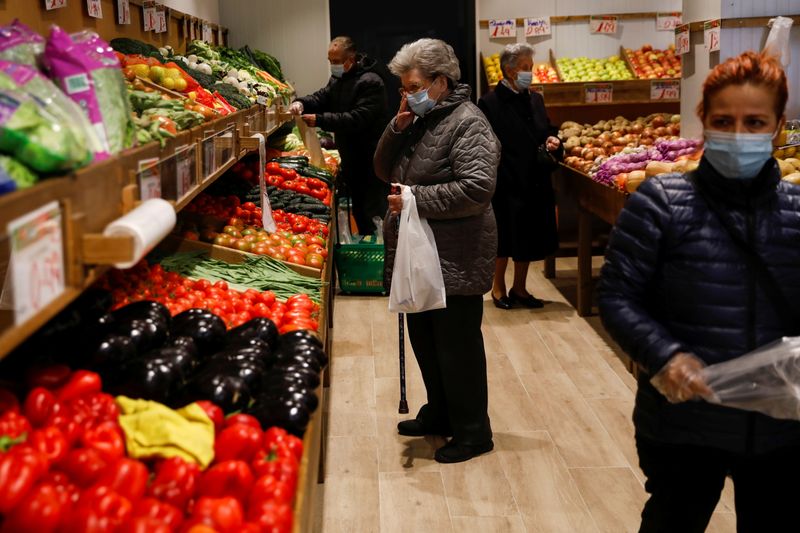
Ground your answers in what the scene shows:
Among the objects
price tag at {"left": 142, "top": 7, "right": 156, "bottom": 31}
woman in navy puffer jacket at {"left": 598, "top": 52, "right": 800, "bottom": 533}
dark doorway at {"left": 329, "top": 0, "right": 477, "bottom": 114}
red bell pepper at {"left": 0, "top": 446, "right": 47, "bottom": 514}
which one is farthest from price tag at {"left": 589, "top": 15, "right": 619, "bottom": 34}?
red bell pepper at {"left": 0, "top": 446, "right": 47, "bottom": 514}

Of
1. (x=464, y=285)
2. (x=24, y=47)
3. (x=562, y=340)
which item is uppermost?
(x=24, y=47)

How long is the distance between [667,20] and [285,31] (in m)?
3.98

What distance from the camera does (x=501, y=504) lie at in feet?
12.2

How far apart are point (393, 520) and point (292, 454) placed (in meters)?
1.63

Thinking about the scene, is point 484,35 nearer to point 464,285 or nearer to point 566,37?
point 566,37

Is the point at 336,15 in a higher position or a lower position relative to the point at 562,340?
higher

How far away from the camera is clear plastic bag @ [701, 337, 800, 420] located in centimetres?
213

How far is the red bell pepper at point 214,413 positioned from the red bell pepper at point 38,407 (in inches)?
13.9

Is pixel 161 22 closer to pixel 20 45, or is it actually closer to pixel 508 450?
pixel 508 450

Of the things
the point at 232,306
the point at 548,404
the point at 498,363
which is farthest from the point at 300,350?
the point at 498,363

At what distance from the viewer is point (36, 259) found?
1428mm

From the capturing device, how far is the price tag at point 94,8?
4.40 m

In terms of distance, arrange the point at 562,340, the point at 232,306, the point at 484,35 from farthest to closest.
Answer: the point at 484,35 → the point at 562,340 → the point at 232,306

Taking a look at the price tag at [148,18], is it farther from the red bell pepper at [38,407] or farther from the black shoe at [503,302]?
the red bell pepper at [38,407]
